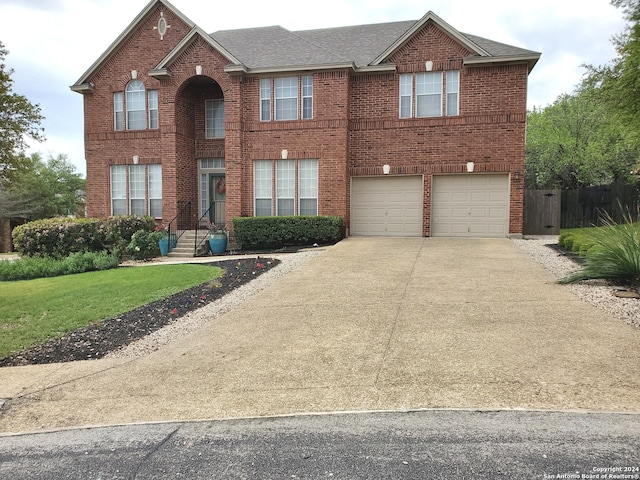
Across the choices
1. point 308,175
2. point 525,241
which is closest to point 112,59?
point 308,175

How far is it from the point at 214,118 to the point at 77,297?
459 inches

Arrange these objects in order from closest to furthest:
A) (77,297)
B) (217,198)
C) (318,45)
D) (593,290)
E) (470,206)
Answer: (593,290) → (77,297) → (470,206) → (318,45) → (217,198)

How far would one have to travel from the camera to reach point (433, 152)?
54.8ft

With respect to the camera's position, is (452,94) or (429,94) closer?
(452,94)

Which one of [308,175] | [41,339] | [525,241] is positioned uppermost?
[308,175]

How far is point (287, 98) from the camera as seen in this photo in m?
17.6

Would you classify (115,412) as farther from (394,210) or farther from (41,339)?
(394,210)

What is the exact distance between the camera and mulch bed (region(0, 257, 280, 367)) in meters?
6.46

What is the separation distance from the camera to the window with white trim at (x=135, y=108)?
19016mm

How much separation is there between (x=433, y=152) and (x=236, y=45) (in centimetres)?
968

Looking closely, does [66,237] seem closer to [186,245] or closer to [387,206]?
[186,245]

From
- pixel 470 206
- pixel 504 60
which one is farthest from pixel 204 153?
pixel 504 60

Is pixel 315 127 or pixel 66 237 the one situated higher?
pixel 315 127

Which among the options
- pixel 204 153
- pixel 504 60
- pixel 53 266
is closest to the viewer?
pixel 53 266
